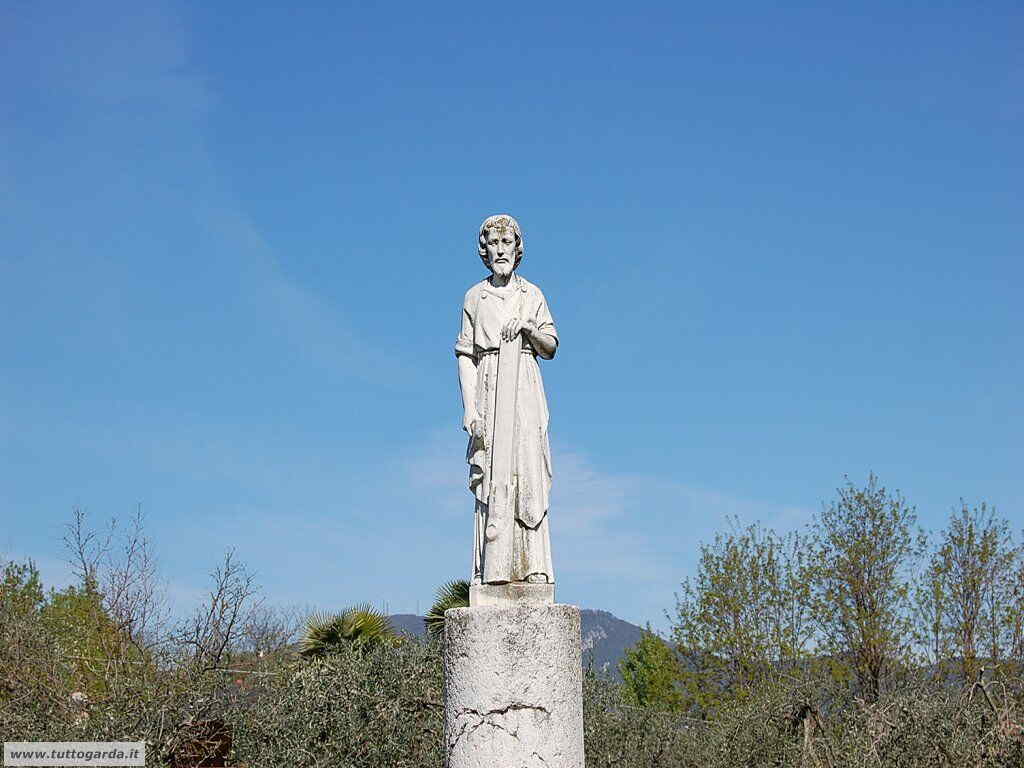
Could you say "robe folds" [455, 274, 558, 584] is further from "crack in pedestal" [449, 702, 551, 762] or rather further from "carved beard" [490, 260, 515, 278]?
"crack in pedestal" [449, 702, 551, 762]

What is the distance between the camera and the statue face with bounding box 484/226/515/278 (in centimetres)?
740

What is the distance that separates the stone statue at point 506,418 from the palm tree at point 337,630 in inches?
576

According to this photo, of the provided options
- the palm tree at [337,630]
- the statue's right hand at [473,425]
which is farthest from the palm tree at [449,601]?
the statue's right hand at [473,425]

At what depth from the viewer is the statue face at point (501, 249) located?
7.40 metres

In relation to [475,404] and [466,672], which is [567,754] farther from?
[475,404]

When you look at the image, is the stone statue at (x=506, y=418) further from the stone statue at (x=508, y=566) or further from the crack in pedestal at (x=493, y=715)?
the crack in pedestal at (x=493, y=715)

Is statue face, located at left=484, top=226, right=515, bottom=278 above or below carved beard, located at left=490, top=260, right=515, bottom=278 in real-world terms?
above

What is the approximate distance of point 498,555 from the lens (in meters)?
6.83

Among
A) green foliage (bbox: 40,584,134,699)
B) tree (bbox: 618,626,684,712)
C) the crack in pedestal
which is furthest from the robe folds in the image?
tree (bbox: 618,626,684,712)

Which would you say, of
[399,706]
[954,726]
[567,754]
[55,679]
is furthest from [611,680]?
[567,754]

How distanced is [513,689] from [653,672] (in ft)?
106

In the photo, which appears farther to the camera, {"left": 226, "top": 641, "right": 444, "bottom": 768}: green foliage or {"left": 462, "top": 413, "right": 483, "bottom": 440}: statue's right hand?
{"left": 226, "top": 641, "right": 444, "bottom": 768}: green foliage

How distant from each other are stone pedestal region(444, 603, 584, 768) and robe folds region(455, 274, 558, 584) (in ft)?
1.12

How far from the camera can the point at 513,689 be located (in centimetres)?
643
